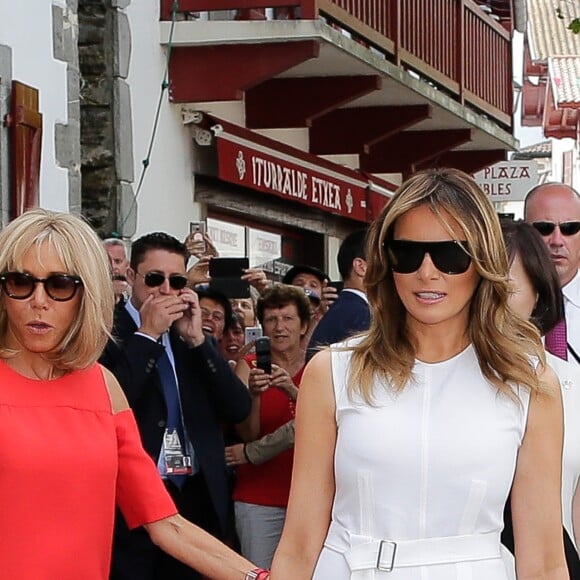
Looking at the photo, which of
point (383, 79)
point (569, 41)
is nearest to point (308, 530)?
point (383, 79)

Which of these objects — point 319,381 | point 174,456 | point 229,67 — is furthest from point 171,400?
point 229,67

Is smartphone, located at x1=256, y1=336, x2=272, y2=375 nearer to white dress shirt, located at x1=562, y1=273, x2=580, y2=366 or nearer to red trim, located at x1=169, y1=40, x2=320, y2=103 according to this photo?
white dress shirt, located at x1=562, y1=273, x2=580, y2=366

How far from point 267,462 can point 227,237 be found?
5631mm

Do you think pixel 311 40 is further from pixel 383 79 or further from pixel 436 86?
pixel 436 86

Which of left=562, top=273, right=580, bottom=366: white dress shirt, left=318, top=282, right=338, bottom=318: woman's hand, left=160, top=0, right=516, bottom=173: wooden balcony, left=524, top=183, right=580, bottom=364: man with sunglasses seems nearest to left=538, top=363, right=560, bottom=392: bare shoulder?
left=562, top=273, right=580, bottom=366: white dress shirt

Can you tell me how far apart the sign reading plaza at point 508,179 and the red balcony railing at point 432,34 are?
1.72 meters

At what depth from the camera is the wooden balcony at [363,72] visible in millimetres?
11172

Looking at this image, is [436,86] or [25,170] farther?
[436,86]

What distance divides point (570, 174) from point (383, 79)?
3376cm

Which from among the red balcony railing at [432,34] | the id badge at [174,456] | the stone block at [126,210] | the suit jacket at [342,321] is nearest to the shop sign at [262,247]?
the red balcony railing at [432,34]

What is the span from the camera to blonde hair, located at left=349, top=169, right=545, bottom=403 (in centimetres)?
364

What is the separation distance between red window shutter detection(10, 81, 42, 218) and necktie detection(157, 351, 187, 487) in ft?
7.04

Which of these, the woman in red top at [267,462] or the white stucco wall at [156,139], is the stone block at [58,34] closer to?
the white stucco wall at [156,139]

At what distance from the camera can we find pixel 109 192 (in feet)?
34.8
